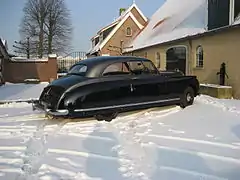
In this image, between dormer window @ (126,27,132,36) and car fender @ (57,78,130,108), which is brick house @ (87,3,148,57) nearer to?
dormer window @ (126,27,132,36)

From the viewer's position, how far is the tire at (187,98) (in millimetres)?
10320

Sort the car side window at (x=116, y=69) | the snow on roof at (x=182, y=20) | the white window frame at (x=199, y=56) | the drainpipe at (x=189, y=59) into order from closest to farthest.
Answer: the car side window at (x=116, y=69) < the white window frame at (x=199, y=56) < the drainpipe at (x=189, y=59) < the snow on roof at (x=182, y=20)

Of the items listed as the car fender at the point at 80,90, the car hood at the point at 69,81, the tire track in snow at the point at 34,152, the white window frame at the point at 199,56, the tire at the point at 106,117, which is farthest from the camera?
the white window frame at the point at 199,56

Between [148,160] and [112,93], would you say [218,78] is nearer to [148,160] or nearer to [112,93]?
[112,93]

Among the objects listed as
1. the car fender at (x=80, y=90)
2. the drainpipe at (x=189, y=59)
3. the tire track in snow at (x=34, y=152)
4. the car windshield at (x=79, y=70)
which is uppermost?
the drainpipe at (x=189, y=59)

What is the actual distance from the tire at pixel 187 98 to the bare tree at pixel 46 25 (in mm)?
35604

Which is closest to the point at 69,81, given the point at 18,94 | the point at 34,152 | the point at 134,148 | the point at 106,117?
the point at 106,117

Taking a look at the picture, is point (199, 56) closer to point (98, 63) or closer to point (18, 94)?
point (18, 94)

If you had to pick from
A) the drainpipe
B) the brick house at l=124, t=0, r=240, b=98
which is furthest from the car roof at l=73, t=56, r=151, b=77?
the drainpipe

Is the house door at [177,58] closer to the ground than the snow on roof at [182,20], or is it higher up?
closer to the ground

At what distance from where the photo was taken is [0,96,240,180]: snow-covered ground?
466 cm

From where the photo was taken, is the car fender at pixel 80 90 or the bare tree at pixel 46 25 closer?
the car fender at pixel 80 90

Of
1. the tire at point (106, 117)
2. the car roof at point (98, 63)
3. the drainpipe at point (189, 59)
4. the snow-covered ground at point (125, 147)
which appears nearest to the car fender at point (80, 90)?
the car roof at point (98, 63)

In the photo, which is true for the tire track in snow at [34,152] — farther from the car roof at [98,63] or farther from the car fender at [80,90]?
the car roof at [98,63]
